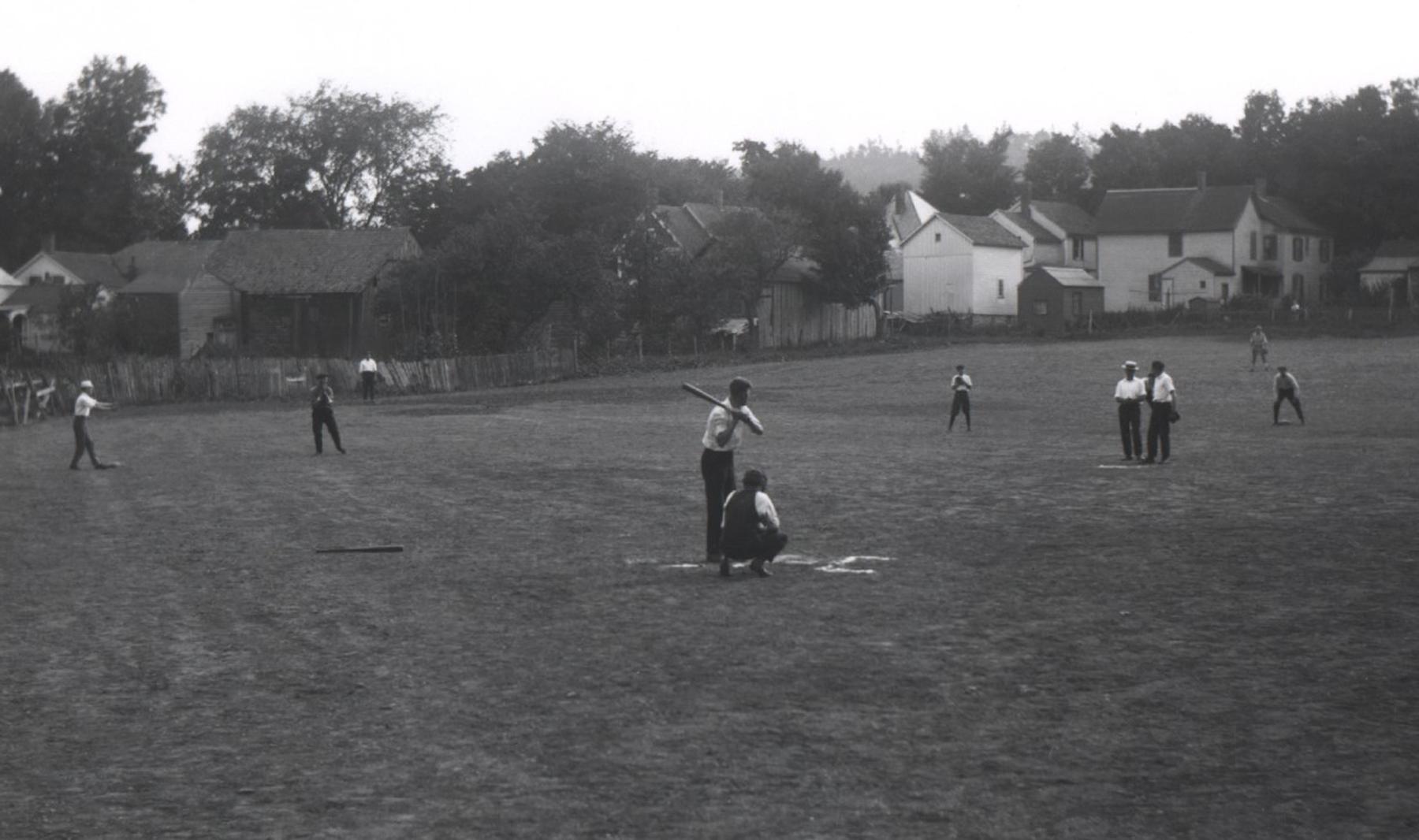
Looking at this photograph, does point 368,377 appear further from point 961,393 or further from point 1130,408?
point 1130,408

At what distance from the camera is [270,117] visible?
106 metres

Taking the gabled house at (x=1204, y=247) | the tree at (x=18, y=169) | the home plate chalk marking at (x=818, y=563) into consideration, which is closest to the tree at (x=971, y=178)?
the gabled house at (x=1204, y=247)

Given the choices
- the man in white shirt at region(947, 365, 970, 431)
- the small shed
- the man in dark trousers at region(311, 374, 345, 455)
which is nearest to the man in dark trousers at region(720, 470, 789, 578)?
the man in dark trousers at region(311, 374, 345, 455)

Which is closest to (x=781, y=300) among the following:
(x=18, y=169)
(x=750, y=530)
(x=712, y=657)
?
(x=18, y=169)

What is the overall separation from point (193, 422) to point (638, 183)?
43616mm

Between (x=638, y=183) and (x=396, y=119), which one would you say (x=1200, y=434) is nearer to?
(x=638, y=183)

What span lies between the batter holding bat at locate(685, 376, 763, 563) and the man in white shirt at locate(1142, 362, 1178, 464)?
12.4 meters

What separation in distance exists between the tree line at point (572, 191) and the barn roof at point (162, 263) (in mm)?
7417

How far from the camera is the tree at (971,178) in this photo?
11338 cm

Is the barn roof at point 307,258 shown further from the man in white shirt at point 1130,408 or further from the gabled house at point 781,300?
the man in white shirt at point 1130,408

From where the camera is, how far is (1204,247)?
89.1m

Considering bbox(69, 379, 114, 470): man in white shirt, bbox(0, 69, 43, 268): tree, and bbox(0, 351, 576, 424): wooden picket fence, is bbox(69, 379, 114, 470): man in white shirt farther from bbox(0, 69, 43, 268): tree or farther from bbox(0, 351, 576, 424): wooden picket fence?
bbox(0, 69, 43, 268): tree

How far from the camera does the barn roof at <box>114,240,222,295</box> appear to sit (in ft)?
306

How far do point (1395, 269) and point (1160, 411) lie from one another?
68476 millimetres
